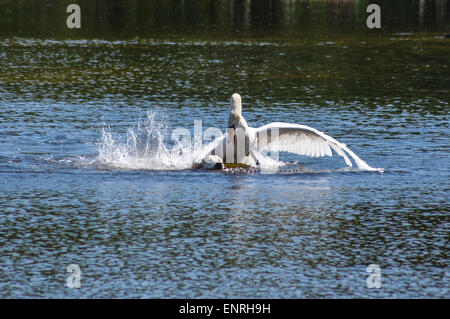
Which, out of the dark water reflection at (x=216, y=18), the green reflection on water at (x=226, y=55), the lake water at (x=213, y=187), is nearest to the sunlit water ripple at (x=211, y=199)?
the lake water at (x=213, y=187)

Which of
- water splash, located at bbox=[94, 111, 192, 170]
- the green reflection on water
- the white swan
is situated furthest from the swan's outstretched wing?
the green reflection on water

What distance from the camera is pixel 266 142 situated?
636 inches

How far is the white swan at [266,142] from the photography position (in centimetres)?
1536

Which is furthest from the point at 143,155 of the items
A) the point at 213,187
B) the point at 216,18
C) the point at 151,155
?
the point at 216,18

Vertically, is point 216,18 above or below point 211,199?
above

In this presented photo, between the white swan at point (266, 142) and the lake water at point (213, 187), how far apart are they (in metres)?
0.26

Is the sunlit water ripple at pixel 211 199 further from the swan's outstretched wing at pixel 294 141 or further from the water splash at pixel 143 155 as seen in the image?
the swan's outstretched wing at pixel 294 141

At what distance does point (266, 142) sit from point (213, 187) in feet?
7.92

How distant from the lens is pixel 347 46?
35.5m

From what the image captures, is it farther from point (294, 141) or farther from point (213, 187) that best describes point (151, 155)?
point (294, 141)

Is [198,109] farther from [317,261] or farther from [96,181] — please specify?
[317,261]
